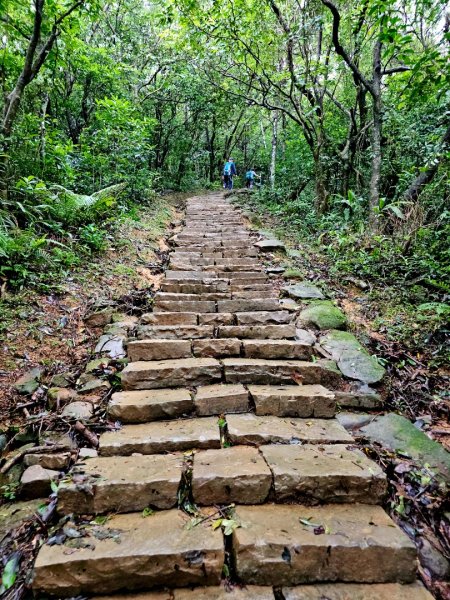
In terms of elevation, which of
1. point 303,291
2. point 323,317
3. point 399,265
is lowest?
point 323,317

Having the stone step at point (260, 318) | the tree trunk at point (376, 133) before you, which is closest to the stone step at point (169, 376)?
the stone step at point (260, 318)

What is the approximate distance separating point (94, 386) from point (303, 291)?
9.94 ft

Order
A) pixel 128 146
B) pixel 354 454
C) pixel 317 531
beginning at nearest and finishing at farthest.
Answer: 1. pixel 317 531
2. pixel 354 454
3. pixel 128 146

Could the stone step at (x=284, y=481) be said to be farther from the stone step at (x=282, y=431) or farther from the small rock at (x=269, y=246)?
the small rock at (x=269, y=246)

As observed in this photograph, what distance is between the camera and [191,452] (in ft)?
7.67

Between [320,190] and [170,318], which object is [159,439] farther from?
[320,190]

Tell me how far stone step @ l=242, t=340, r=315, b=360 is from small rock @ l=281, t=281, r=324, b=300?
148 centimetres

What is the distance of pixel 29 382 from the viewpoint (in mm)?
3090

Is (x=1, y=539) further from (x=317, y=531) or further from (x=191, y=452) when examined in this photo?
(x=317, y=531)

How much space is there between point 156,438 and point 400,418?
1.91 meters

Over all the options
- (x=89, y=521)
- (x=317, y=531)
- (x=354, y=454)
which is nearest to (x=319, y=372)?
(x=354, y=454)

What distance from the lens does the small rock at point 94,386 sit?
2.98m

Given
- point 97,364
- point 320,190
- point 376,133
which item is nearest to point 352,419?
point 97,364

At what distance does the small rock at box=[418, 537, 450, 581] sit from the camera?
1849 millimetres
